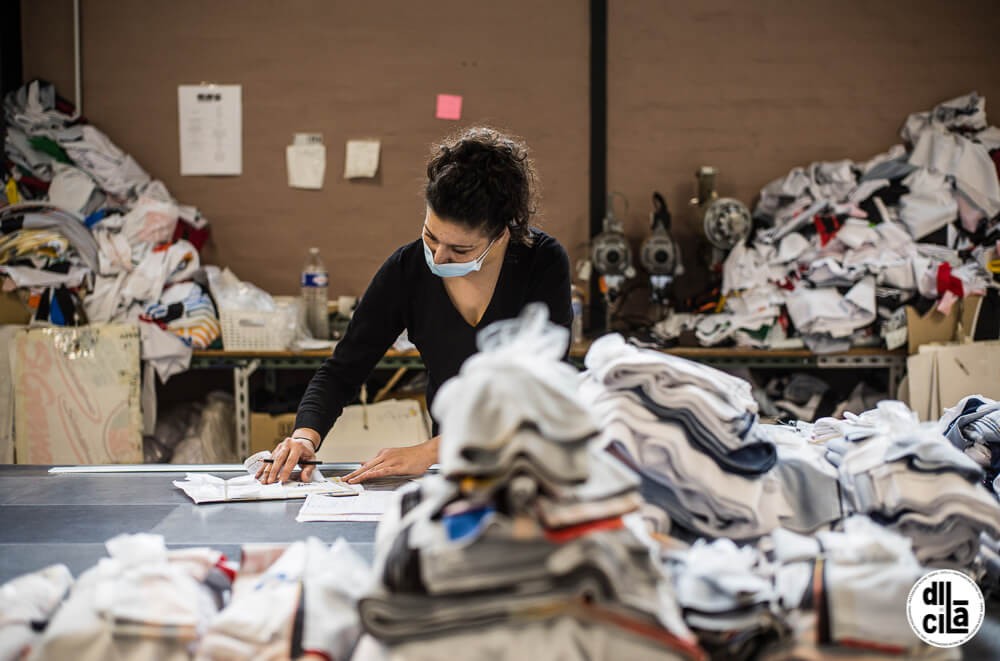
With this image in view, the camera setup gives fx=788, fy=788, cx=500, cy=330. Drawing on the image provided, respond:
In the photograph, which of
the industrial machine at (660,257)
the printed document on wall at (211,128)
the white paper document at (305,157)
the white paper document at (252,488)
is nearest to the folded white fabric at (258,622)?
the white paper document at (252,488)

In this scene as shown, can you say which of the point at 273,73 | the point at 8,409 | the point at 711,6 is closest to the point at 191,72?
the point at 273,73

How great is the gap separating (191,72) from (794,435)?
3.77m

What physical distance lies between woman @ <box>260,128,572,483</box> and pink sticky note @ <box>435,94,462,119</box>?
220 centimetres

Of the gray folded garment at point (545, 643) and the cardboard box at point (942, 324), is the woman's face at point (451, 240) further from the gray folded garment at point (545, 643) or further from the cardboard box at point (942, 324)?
the cardboard box at point (942, 324)

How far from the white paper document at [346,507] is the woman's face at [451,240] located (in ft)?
1.96

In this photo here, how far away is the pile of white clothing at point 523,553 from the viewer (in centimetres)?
81

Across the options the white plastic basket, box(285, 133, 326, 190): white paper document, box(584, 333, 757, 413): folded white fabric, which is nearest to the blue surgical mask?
box(584, 333, 757, 413): folded white fabric

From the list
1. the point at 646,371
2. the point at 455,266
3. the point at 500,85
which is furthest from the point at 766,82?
the point at 646,371

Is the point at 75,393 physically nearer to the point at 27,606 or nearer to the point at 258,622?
the point at 27,606

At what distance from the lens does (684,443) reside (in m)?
1.08

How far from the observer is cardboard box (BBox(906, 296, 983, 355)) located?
3430 mm

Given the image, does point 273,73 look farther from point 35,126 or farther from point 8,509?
point 8,509

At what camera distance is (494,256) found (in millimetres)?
2049

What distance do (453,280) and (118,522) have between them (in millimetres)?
998
